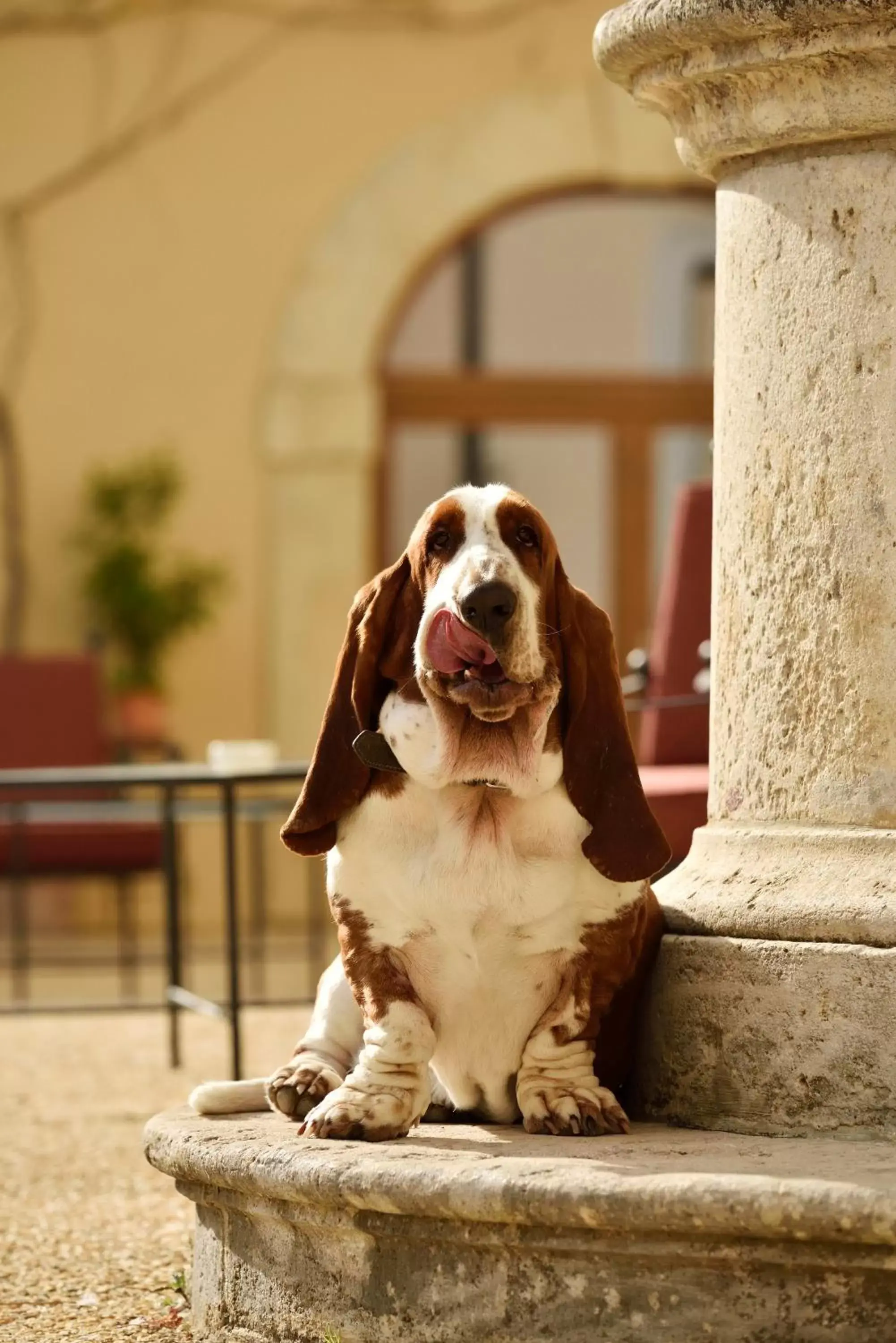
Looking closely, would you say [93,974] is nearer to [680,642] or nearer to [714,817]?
[680,642]

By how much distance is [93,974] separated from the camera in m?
8.45

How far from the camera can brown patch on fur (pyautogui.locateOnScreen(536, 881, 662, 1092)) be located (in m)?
2.61

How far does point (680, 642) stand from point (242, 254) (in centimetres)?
518

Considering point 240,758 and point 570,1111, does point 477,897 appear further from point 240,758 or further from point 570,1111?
point 240,758

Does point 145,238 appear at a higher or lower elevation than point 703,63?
higher

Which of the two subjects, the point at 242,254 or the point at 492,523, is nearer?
the point at 492,523

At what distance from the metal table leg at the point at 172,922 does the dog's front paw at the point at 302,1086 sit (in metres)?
2.60

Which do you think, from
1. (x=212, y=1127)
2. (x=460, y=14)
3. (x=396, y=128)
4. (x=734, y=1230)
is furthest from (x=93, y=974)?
(x=734, y=1230)

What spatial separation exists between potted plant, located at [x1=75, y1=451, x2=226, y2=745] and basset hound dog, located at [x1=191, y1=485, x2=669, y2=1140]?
6534mm

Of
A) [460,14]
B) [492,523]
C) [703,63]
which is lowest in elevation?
[492,523]

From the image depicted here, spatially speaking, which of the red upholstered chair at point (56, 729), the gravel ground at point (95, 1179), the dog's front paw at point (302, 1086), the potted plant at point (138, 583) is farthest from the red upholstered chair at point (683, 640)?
the potted plant at point (138, 583)

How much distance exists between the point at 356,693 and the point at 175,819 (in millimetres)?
3215

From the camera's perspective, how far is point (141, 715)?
9.20 metres

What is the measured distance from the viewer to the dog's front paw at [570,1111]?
8.46ft
